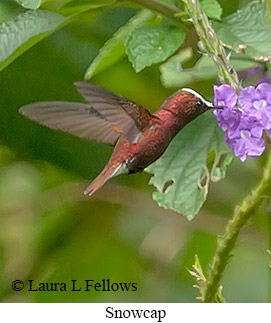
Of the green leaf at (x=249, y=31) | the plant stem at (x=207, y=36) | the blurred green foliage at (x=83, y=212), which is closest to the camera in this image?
the plant stem at (x=207, y=36)

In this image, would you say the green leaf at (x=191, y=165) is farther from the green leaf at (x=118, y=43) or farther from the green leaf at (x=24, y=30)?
the green leaf at (x=24, y=30)

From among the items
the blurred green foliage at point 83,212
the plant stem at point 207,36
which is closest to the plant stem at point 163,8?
the plant stem at point 207,36

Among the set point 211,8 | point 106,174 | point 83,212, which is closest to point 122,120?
point 106,174

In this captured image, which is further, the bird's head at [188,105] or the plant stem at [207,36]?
the bird's head at [188,105]

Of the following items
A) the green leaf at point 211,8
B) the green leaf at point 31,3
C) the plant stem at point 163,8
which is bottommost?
the green leaf at point 211,8

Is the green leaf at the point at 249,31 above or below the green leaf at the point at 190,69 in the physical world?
above

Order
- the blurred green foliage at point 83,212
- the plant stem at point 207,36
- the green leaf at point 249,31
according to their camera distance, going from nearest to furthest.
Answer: the plant stem at point 207,36
the green leaf at point 249,31
the blurred green foliage at point 83,212

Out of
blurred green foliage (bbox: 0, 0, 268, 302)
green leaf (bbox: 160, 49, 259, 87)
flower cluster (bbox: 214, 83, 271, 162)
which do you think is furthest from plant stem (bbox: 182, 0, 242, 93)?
blurred green foliage (bbox: 0, 0, 268, 302)
